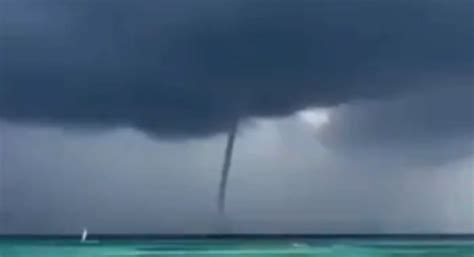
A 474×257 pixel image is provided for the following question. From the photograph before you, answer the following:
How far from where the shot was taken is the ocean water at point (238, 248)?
1551 mm

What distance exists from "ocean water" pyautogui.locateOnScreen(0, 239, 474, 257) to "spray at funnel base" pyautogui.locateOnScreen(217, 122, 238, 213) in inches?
3.6

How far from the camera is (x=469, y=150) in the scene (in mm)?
1655

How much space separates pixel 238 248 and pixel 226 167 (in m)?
0.19

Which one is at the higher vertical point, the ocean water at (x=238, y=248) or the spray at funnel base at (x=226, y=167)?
the spray at funnel base at (x=226, y=167)

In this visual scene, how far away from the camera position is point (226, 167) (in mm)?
1608

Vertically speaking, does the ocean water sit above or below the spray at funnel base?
below

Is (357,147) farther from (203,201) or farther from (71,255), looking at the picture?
(71,255)

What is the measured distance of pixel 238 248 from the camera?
5.22 feet

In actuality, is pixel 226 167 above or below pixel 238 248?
above

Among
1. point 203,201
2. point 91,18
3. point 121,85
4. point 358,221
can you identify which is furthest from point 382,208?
point 91,18

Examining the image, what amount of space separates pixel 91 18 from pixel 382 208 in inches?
32.9

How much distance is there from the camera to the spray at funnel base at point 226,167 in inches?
63.1

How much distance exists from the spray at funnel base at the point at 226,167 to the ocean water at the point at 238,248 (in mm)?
92

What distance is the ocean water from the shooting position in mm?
1551
